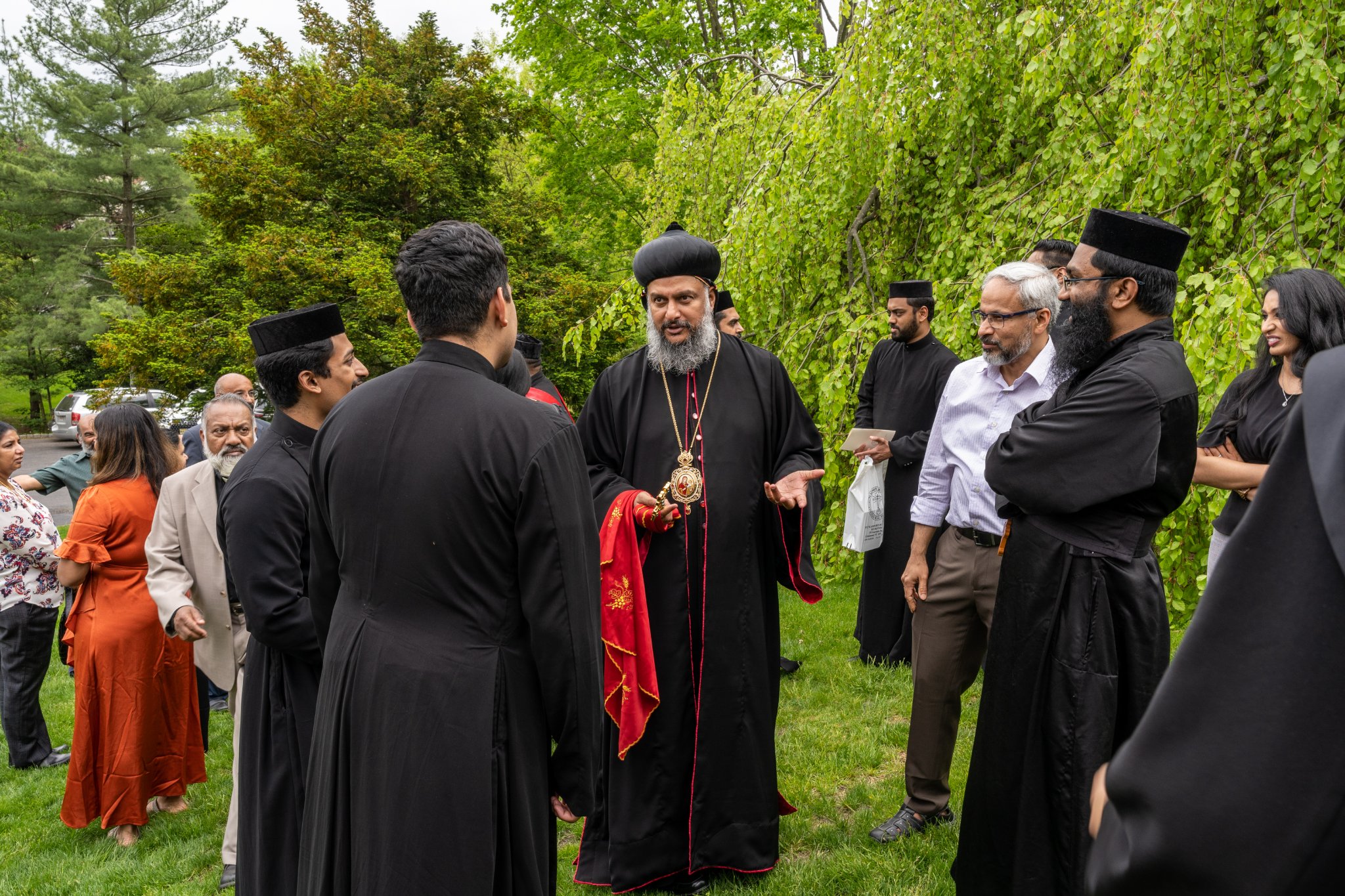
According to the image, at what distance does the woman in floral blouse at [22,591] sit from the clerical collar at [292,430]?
3.29 metres

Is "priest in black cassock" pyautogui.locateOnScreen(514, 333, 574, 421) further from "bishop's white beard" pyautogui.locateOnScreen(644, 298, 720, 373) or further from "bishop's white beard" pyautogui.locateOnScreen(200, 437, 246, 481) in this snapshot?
"bishop's white beard" pyautogui.locateOnScreen(200, 437, 246, 481)

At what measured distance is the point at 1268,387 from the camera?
14.2 feet

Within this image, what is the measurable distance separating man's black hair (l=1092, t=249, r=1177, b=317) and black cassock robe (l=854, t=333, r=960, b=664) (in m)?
2.96

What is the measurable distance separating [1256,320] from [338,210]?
10.5 m

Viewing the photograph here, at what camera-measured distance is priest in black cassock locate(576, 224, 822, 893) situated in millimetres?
3713

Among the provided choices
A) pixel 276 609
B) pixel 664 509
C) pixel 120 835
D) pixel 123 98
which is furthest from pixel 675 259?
pixel 123 98

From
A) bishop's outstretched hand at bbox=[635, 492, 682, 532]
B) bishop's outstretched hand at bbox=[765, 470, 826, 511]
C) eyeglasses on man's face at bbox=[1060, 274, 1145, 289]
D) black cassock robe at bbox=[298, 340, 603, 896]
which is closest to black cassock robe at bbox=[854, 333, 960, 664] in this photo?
bishop's outstretched hand at bbox=[765, 470, 826, 511]

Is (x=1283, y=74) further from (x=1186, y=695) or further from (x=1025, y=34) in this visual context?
(x=1186, y=695)

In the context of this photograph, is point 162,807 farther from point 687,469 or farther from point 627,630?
point 687,469

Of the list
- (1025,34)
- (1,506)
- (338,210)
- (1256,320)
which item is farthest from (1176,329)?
(338,210)

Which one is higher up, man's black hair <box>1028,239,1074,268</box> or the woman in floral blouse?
man's black hair <box>1028,239,1074,268</box>

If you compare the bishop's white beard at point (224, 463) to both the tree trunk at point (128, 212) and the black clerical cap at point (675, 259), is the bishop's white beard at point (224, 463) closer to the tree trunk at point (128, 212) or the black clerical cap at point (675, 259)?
the black clerical cap at point (675, 259)

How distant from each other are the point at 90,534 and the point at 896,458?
15.2ft

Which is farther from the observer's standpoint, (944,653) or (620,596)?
(944,653)
